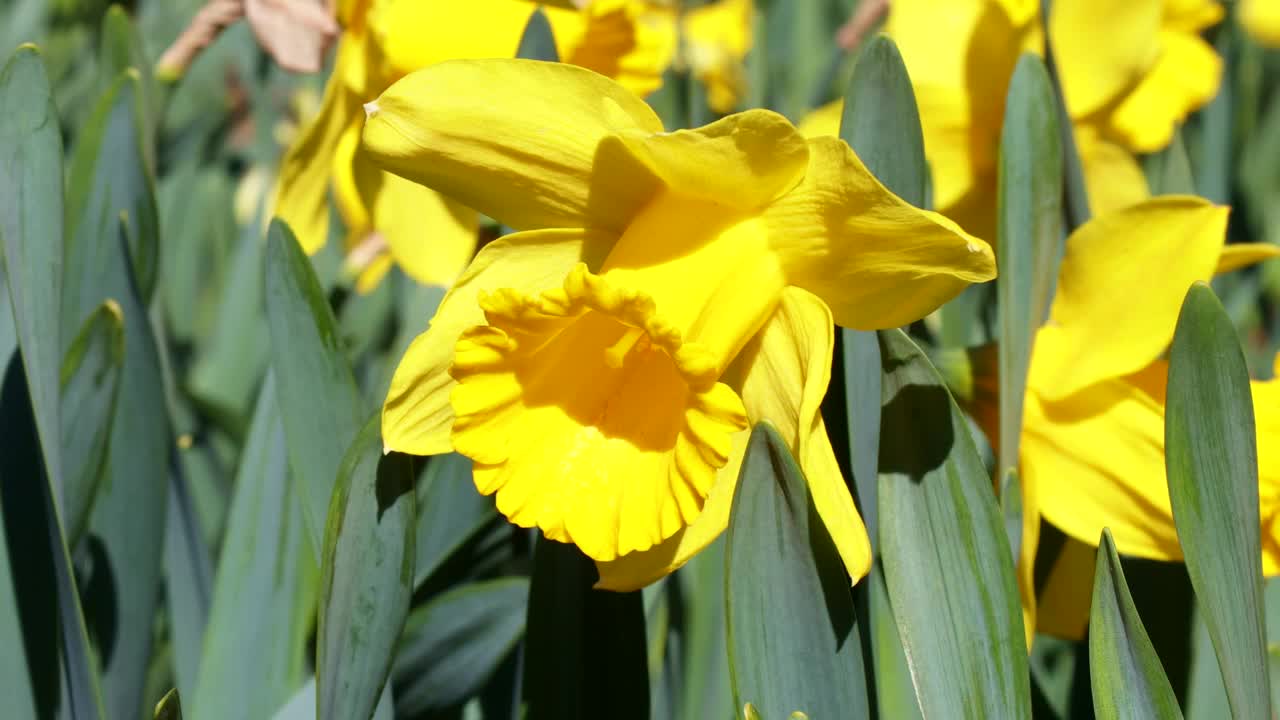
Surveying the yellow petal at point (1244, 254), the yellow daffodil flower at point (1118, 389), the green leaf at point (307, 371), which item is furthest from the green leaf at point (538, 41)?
the yellow petal at point (1244, 254)

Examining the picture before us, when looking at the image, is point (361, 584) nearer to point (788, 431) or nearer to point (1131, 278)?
point (788, 431)

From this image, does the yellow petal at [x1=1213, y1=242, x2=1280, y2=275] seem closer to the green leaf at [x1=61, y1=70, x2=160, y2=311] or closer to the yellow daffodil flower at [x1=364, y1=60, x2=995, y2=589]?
the yellow daffodil flower at [x1=364, y1=60, x2=995, y2=589]

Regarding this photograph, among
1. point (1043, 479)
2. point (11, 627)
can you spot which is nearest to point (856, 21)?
point (1043, 479)

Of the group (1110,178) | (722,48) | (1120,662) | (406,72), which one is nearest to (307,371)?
(406,72)

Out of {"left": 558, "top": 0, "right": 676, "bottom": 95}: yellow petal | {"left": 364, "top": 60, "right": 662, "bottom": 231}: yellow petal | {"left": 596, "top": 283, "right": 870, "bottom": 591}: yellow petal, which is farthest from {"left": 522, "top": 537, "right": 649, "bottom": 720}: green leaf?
{"left": 558, "top": 0, "right": 676, "bottom": 95}: yellow petal

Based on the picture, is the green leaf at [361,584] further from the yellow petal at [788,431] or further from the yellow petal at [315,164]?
the yellow petal at [315,164]

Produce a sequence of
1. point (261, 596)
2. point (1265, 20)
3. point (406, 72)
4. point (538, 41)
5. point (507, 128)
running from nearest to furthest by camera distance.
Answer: point (507, 128), point (538, 41), point (261, 596), point (406, 72), point (1265, 20)
